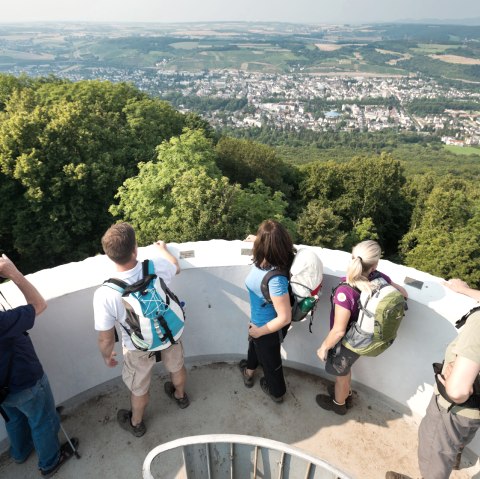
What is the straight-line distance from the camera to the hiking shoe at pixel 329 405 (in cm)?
357

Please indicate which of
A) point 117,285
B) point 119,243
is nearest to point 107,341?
point 117,285

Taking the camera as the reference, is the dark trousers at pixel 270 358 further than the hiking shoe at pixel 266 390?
No

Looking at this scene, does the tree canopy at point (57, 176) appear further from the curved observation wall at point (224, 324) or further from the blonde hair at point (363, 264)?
the blonde hair at point (363, 264)

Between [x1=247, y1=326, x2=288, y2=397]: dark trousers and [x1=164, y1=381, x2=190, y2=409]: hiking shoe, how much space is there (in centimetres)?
67

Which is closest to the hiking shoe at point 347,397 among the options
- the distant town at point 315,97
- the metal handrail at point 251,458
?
the metal handrail at point 251,458

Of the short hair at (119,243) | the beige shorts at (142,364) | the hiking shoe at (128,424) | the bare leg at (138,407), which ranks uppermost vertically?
the short hair at (119,243)

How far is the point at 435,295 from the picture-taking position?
9.95 ft

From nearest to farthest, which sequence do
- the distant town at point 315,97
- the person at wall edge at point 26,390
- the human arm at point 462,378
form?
1. the human arm at point 462,378
2. the person at wall edge at point 26,390
3. the distant town at point 315,97

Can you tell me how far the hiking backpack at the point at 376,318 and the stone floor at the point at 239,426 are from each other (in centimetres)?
94

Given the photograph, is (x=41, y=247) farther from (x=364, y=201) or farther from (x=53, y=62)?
(x=53, y=62)

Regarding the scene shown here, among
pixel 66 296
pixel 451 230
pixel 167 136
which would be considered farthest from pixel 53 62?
pixel 66 296

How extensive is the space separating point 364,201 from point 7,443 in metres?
26.1

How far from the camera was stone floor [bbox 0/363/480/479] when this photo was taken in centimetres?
318

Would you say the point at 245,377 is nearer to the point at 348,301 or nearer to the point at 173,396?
the point at 173,396
